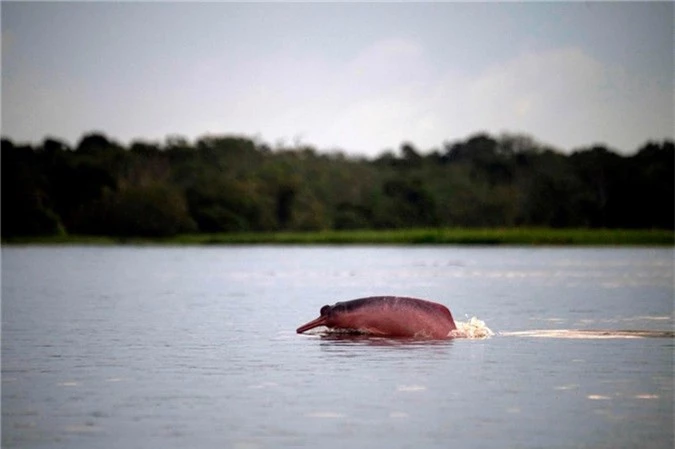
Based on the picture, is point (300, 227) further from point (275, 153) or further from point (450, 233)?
point (275, 153)

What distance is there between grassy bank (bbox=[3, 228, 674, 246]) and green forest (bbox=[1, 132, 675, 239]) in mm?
1701

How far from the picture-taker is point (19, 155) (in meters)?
116

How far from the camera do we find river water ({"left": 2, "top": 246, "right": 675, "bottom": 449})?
1395cm

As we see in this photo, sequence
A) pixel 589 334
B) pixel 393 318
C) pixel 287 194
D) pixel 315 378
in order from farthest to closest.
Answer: pixel 287 194 < pixel 589 334 < pixel 393 318 < pixel 315 378

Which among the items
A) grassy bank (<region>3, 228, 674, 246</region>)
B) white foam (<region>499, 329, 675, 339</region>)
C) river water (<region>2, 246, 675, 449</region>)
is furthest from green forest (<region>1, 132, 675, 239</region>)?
white foam (<region>499, 329, 675, 339</region>)

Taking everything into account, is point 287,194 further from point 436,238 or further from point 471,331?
point 471,331

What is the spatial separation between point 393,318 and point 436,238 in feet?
233

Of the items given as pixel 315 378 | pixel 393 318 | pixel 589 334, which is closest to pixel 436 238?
pixel 589 334

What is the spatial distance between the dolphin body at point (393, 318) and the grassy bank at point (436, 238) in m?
68.9

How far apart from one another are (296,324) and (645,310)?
8.36m

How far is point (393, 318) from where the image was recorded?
22000 millimetres

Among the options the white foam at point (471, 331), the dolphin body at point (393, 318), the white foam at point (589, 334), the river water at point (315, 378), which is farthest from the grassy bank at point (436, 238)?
the dolphin body at point (393, 318)

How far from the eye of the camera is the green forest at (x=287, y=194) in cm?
10462

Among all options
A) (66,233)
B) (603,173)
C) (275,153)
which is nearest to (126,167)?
(66,233)
